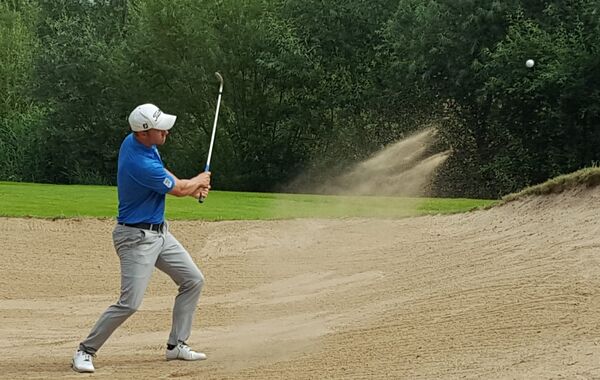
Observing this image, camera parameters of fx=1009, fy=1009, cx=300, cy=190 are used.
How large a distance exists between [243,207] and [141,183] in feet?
42.3

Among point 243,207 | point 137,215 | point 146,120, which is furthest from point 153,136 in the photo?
point 243,207

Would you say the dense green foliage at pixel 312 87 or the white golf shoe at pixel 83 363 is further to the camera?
the dense green foliage at pixel 312 87

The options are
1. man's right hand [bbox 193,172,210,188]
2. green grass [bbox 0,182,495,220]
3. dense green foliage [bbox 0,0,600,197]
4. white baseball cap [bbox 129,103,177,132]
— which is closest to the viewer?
white baseball cap [bbox 129,103,177,132]

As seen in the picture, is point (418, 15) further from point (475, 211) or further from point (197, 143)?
point (475, 211)

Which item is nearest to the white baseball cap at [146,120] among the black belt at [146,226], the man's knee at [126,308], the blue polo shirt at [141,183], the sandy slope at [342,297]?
the blue polo shirt at [141,183]

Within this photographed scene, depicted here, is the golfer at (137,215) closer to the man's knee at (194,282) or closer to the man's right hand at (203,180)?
the man's right hand at (203,180)

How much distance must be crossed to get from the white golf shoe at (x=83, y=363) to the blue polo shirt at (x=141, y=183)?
1200mm

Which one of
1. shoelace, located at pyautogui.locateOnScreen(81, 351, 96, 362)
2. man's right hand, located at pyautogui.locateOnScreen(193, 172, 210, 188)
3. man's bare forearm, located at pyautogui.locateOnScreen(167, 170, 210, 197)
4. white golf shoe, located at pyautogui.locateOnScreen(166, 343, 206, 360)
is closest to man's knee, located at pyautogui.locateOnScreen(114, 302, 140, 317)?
shoelace, located at pyautogui.locateOnScreen(81, 351, 96, 362)

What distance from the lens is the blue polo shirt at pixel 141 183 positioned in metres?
8.48

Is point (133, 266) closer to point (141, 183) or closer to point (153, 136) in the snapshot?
point (141, 183)

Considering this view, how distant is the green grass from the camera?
60.7ft

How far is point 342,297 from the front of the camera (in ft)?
39.4

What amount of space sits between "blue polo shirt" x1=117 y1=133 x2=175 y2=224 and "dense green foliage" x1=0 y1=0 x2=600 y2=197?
60.5ft

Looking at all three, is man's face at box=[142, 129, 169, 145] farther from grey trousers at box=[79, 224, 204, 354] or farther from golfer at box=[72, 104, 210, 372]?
grey trousers at box=[79, 224, 204, 354]
